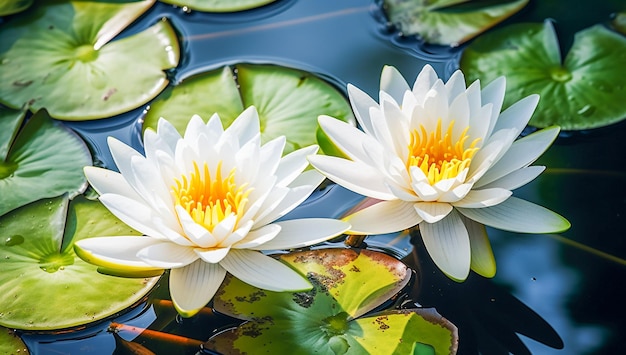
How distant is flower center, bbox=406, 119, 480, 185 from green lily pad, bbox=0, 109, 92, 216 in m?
1.28

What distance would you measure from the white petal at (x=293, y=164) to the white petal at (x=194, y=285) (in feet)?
1.19

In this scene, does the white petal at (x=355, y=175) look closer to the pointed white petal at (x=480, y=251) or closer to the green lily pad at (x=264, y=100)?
the pointed white petal at (x=480, y=251)

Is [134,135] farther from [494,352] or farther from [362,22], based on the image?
[494,352]

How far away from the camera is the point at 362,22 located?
337 centimetres

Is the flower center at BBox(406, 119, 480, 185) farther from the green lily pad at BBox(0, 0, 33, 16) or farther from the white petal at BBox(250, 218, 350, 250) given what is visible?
the green lily pad at BBox(0, 0, 33, 16)

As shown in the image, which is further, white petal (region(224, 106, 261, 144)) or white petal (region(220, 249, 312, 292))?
white petal (region(224, 106, 261, 144))

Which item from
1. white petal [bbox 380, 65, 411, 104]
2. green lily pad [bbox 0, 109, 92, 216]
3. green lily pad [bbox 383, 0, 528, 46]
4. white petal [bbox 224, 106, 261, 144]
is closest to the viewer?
white petal [bbox 224, 106, 261, 144]

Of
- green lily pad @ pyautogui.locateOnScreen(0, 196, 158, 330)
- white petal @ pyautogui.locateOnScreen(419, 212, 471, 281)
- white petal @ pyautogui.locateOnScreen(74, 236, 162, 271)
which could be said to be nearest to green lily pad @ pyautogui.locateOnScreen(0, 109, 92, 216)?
green lily pad @ pyautogui.locateOnScreen(0, 196, 158, 330)

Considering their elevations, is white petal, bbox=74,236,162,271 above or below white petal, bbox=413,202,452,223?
below

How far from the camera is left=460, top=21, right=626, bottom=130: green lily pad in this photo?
9.25 feet

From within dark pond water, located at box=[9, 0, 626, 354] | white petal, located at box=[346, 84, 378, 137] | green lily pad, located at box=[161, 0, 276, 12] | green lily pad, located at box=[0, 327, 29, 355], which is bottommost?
green lily pad, located at box=[0, 327, 29, 355]

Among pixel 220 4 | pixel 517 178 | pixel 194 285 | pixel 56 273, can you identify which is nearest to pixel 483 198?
pixel 517 178

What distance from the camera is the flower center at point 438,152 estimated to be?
213cm

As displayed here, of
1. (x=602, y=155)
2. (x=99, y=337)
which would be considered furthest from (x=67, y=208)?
(x=602, y=155)
